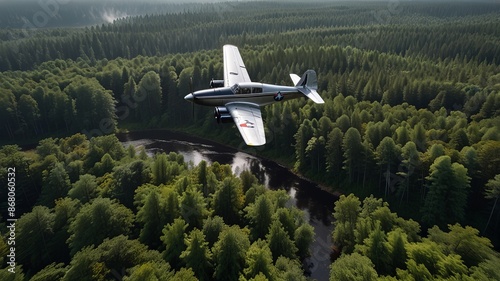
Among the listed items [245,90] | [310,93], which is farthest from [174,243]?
[310,93]

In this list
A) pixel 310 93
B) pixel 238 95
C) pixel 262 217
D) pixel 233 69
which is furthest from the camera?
pixel 233 69

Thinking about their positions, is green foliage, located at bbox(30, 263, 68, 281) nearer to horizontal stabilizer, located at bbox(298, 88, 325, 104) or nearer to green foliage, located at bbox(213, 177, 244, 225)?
green foliage, located at bbox(213, 177, 244, 225)

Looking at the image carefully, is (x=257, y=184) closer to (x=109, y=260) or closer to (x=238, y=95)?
(x=238, y=95)

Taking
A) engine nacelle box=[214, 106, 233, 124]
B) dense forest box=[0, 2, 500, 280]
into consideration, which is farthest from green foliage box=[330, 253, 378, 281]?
engine nacelle box=[214, 106, 233, 124]

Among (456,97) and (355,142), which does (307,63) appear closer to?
(456,97)

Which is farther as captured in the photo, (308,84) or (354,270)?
(308,84)

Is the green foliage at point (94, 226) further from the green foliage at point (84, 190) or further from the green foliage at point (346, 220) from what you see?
the green foliage at point (346, 220)
